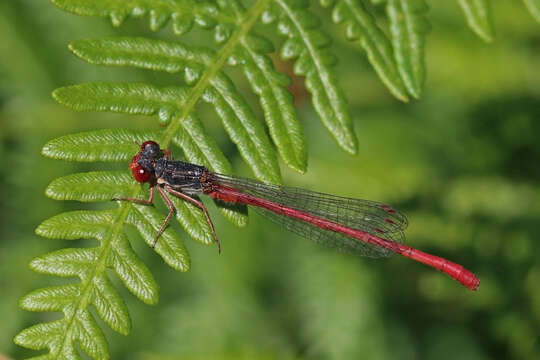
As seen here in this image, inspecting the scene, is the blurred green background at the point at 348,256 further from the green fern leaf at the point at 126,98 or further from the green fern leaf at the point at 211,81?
the green fern leaf at the point at 126,98

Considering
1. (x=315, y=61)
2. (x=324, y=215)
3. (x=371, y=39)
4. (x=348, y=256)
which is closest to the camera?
(x=315, y=61)

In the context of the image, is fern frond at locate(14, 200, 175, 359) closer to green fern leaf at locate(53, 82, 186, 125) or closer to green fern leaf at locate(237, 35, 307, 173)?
green fern leaf at locate(53, 82, 186, 125)

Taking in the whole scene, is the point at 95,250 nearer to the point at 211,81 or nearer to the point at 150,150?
the point at 150,150

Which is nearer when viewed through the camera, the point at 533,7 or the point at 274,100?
the point at 274,100

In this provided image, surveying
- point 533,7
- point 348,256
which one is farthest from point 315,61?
point 348,256

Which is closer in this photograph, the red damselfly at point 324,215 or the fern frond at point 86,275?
the fern frond at point 86,275

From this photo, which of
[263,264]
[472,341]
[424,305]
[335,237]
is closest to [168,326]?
[263,264]

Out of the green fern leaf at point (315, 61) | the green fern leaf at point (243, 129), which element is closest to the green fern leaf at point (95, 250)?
the green fern leaf at point (243, 129)
